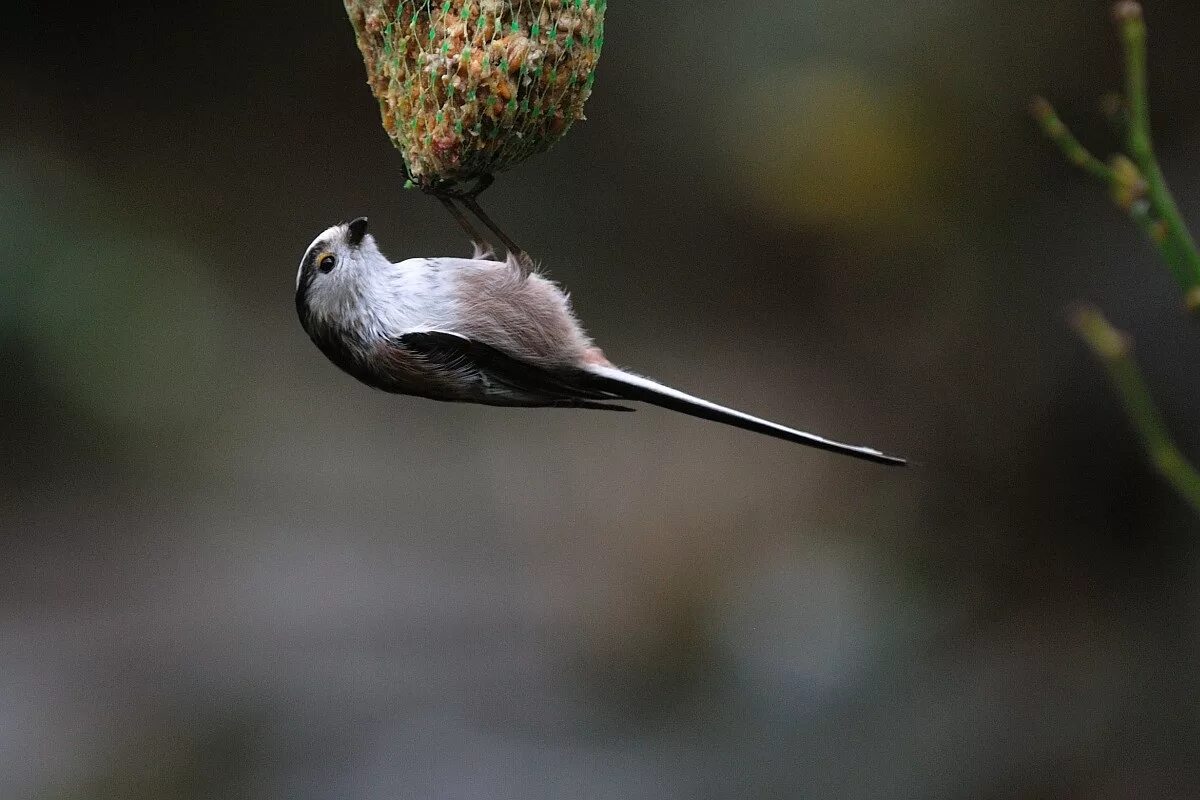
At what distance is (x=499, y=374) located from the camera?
2.29 m

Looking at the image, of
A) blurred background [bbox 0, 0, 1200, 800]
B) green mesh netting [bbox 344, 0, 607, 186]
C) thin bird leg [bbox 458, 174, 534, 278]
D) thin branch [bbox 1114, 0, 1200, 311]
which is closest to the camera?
thin branch [bbox 1114, 0, 1200, 311]

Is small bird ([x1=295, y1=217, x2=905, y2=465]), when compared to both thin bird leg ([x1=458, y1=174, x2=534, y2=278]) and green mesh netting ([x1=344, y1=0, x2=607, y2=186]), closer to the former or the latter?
thin bird leg ([x1=458, y1=174, x2=534, y2=278])

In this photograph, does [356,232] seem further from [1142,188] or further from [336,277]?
[1142,188]

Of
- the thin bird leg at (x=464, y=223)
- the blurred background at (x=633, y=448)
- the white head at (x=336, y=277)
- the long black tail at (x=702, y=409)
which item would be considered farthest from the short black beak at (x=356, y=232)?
the blurred background at (x=633, y=448)

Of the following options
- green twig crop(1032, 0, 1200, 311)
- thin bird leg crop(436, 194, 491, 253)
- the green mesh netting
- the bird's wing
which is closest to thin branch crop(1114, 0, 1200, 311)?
green twig crop(1032, 0, 1200, 311)

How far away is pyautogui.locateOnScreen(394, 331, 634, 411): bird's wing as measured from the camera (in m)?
2.24

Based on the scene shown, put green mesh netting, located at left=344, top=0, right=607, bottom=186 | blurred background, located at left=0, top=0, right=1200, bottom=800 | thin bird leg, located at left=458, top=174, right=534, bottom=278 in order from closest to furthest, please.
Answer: green mesh netting, located at left=344, top=0, right=607, bottom=186 → thin bird leg, located at left=458, top=174, right=534, bottom=278 → blurred background, located at left=0, top=0, right=1200, bottom=800

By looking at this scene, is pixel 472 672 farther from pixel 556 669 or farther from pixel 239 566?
pixel 239 566

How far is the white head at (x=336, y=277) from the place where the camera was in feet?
7.20

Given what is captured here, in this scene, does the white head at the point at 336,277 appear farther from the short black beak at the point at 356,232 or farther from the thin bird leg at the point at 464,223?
the thin bird leg at the point at 464,223

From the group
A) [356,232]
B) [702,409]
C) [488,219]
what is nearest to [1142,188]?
[702,409]

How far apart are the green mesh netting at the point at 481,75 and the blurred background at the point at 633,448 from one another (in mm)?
3197

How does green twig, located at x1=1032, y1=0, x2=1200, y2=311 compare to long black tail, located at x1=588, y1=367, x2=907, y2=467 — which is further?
long black tail, located at x1=588, y1=367, x2=907, y2=467

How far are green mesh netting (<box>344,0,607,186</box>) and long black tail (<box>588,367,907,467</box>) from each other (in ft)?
1.44
